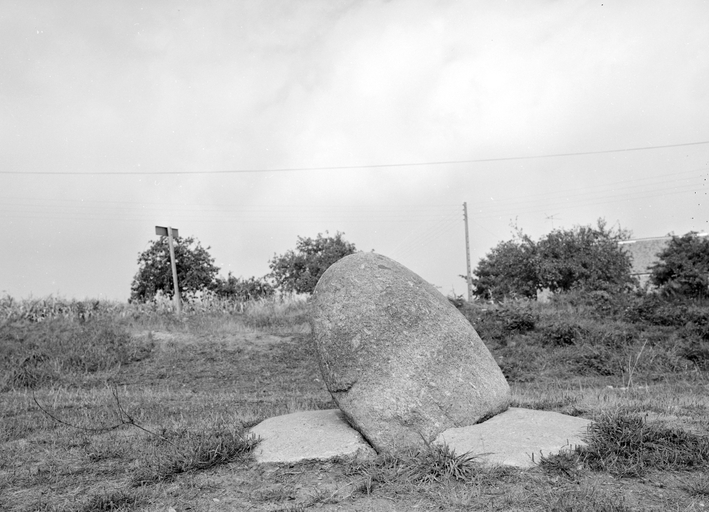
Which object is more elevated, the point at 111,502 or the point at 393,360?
the point at 393,360

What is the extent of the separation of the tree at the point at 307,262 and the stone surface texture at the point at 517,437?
36202mm

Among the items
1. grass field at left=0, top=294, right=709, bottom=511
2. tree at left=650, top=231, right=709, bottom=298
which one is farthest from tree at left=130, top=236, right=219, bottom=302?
tree at left=650, top=231, right=709, bottom=298

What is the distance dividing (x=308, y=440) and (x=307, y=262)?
38.0m

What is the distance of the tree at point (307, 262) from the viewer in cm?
4284

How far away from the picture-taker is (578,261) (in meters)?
32.1

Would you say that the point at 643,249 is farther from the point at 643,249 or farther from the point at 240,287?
the point at 240,287

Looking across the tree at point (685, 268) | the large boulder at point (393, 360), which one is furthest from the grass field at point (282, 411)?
the tree at point (685, 268)

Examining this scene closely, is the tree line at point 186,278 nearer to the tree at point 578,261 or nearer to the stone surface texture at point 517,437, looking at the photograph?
the tree at point 578,261

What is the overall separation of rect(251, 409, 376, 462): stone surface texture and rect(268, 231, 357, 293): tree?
3548cm

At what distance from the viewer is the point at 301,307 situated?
2109cm

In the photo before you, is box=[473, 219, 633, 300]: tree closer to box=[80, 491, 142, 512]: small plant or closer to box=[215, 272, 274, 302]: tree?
box=[215, 272, 274, 302]: tree

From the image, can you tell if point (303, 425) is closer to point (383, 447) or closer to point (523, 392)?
point (383, 447)

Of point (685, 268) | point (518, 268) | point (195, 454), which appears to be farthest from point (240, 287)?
point (195, 454)

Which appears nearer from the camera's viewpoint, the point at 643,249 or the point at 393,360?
the point at 393,360
